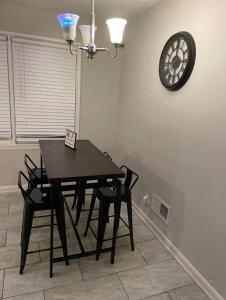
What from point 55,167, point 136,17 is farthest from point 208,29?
point 55,167

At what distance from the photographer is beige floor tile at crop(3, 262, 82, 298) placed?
186 cm

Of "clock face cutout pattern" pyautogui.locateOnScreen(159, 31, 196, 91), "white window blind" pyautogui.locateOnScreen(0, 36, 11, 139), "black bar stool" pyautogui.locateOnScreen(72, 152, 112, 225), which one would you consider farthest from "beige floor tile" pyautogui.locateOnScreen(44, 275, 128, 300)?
"white window blind" pyautogui.locateOnScreen(0, 36, 11, 139)

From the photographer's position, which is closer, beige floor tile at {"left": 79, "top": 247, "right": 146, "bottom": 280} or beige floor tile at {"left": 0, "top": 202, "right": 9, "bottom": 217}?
beige floor tile at {"left": 79, "top": 247, "right": 146, "bottom": 280}

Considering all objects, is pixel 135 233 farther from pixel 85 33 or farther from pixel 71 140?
pixel 85 33

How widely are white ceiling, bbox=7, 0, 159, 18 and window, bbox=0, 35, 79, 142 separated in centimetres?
41

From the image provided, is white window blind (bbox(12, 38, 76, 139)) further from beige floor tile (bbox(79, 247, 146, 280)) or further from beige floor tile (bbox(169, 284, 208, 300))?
beige floor tile (bbox(169, 284, 208, 300))

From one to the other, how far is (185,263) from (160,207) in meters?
0.60

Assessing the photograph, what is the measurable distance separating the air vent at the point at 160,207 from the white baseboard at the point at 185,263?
0.60 ft

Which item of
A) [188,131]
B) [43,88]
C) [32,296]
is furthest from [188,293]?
[43,88]

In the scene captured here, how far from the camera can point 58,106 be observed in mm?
3398

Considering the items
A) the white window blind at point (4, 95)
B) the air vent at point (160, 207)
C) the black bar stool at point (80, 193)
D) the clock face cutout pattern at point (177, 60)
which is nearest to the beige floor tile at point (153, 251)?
the air vent at point (160, 207)

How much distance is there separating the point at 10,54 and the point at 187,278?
3.24 metres

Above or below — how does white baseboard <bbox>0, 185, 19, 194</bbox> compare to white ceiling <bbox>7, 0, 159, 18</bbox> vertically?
below

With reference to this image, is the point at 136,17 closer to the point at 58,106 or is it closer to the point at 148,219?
the point at 58,106
